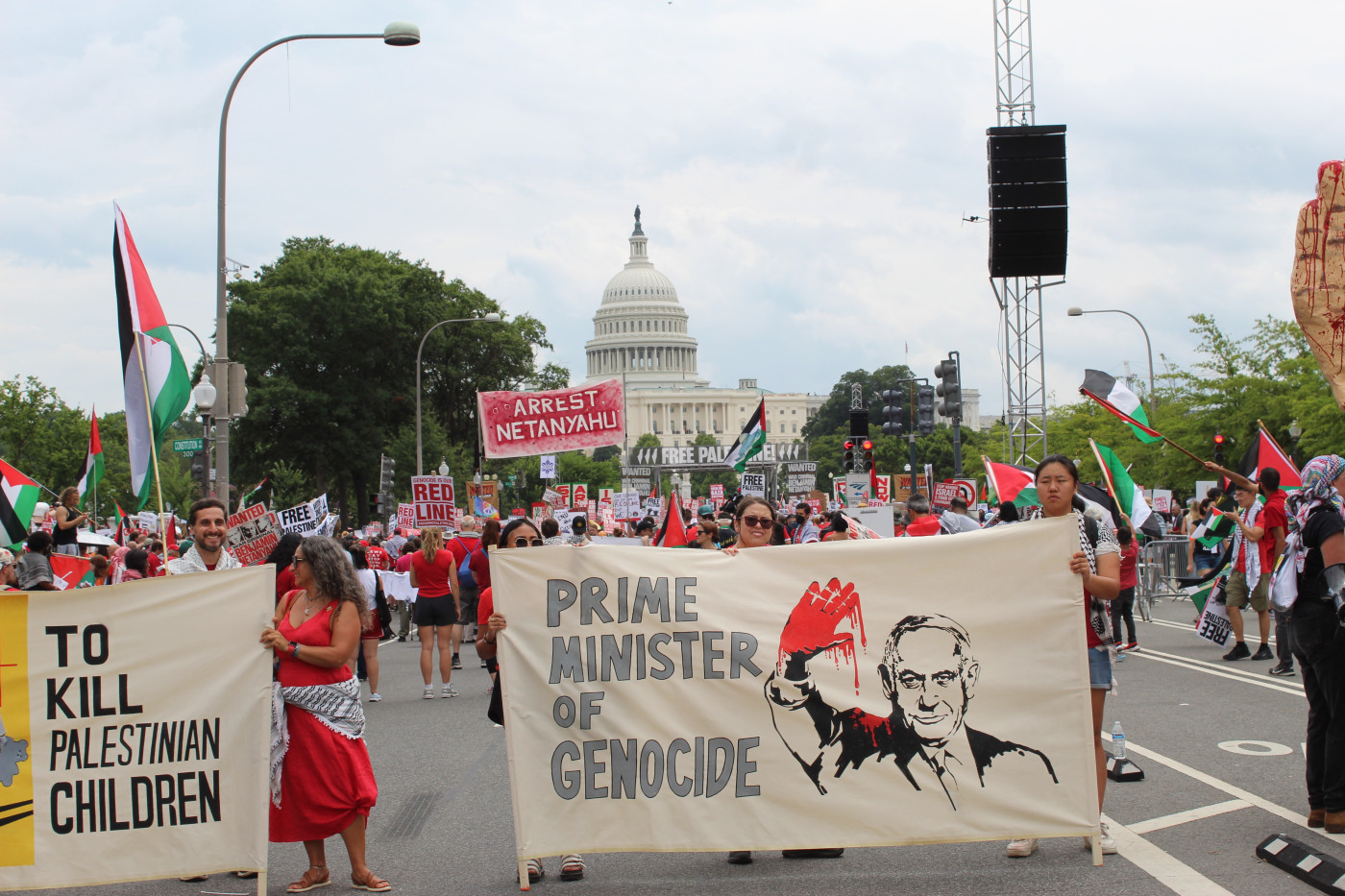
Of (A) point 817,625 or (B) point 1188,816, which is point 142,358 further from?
(B) point 1188,816

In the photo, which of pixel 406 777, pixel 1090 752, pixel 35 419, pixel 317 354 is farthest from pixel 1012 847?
pixel 317 354

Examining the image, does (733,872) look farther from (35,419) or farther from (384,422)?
(384,422)

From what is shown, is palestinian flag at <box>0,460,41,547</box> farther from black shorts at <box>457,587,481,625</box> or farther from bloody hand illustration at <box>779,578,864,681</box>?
bloody hand illustration at <box>779,578,864,681</box>

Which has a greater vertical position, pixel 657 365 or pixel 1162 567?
pixel 657 365

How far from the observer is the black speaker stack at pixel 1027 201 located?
76.3ft

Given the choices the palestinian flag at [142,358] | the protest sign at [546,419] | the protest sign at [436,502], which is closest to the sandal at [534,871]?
the palestinian flag at [142,358]

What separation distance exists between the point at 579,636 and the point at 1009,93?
2429 cm

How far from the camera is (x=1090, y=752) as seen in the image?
18.8 ft

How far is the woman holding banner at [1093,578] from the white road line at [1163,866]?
0.10 m

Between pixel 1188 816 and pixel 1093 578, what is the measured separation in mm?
1586

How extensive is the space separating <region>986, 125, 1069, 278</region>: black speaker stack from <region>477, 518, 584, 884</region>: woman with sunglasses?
17851 mm

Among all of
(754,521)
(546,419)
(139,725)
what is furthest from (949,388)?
(139,725)

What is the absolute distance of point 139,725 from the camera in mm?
5691

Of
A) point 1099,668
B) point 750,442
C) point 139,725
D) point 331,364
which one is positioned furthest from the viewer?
point 331,364
